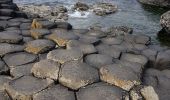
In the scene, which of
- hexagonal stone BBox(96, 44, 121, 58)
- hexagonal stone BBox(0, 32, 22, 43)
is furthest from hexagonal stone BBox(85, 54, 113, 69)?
hexagonal stone BBox(0, 32, 22, 43)

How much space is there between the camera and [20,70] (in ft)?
13.3

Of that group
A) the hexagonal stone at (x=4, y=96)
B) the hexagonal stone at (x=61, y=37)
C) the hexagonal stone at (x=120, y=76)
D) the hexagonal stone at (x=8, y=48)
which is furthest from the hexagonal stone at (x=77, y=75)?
the hexagonal stone at (x=8, y=48)

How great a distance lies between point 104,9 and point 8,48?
8.11 metres

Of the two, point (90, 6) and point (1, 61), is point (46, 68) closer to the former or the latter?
point (1, 61)

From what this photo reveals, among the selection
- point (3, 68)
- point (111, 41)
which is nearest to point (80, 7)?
point (111, 41)

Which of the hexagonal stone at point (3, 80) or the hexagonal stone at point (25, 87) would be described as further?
the hexagonal stone at point (3, 80)

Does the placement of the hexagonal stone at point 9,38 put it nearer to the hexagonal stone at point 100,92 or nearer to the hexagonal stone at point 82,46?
the hexagonal stone at point 82,46

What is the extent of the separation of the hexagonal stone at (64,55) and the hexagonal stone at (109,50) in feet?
1.94

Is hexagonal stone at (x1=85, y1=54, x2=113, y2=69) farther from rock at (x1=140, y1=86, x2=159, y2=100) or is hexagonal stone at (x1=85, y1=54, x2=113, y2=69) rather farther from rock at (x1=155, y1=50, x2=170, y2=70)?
rock at (x1=155, y1=50, x2=170, y2=70)

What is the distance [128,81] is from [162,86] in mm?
683

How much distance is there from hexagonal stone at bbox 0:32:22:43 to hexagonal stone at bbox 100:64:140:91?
6.24 feet

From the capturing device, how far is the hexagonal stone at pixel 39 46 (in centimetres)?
453

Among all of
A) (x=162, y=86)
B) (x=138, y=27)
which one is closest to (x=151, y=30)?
(x=138, y=27)

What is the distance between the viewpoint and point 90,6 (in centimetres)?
1301
